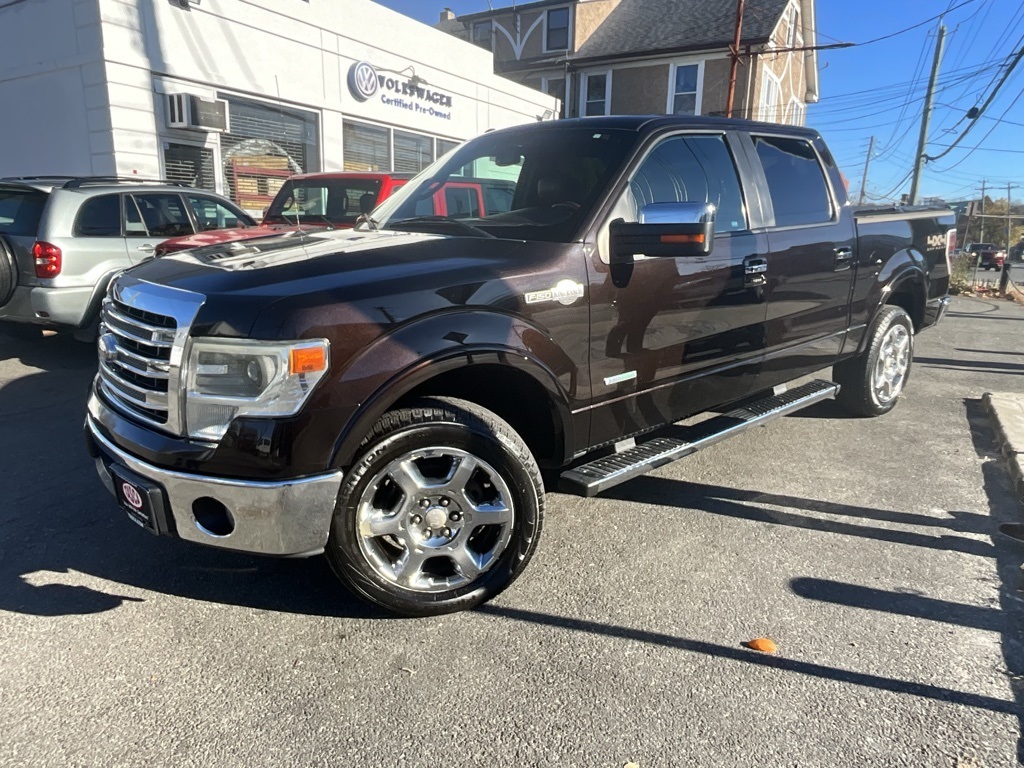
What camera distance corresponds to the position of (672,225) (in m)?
2.91

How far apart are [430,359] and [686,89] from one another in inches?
1036

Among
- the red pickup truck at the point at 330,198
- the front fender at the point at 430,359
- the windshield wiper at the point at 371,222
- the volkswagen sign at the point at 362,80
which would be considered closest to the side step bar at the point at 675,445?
the front fender at the point at 430,359

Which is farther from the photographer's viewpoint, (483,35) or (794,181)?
(483,35)

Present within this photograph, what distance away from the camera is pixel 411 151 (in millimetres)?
16656

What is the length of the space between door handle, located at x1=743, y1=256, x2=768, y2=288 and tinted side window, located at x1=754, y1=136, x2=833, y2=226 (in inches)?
16.0

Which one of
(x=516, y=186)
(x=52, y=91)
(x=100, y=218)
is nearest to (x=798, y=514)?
(x=516, y=186)

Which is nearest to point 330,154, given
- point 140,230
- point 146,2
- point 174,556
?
point 146,2

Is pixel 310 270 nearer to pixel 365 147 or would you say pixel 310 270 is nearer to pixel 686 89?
pixel 365 147

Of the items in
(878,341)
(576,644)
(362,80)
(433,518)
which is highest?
(362,80)

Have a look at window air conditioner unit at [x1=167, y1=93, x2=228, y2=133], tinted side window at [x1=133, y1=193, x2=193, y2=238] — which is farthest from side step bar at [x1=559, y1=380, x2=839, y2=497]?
window air conditioner unit at [x1=167, y1=93, x2=228, y2=133]

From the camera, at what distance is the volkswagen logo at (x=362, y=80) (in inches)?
562

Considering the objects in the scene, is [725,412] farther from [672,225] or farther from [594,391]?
[672,225]

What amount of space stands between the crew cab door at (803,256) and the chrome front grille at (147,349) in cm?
298

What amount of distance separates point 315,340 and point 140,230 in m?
5.62
